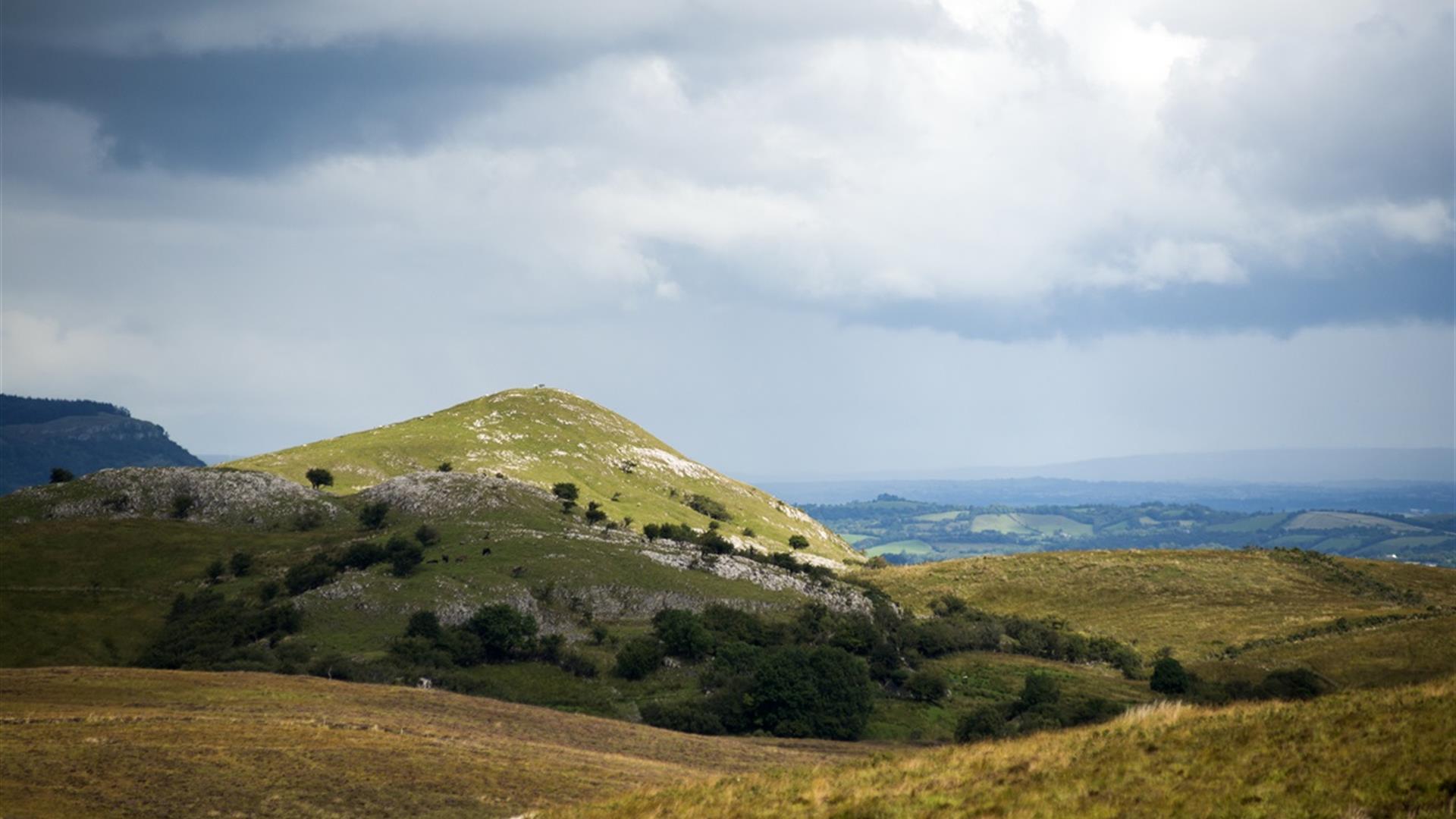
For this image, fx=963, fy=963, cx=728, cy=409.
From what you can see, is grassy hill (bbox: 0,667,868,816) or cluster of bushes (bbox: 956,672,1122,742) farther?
cluster of bushes (bbox: 956,672,1122,742)

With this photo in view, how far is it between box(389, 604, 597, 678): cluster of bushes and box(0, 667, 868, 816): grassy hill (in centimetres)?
2084

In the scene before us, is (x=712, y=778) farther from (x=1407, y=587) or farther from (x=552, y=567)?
(x=1407, y=587)

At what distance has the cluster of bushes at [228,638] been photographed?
283ft

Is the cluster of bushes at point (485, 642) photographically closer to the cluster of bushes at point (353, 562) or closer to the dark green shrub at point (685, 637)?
the dark green shrub at point (685, 637)

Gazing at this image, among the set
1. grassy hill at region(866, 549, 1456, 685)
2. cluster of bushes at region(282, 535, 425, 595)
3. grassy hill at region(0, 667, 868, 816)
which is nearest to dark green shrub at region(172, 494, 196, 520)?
cluster of bushes at region(282, 535, 425, 595)

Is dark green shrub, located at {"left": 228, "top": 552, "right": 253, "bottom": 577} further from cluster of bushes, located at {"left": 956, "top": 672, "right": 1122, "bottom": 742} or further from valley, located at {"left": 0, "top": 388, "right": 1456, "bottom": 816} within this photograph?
cluster of bushes, located at {"left": 956, "top": 672, "right": 1122, "bottom": 742}

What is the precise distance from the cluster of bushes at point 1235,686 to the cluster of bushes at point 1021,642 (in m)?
11.7

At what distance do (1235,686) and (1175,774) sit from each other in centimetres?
6392

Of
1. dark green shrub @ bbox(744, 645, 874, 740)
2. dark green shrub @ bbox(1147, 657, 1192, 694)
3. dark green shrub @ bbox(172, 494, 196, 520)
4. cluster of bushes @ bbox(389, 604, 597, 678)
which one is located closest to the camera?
dark green shrub @ bbox(744, 645, 874, 740)

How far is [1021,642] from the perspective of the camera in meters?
111

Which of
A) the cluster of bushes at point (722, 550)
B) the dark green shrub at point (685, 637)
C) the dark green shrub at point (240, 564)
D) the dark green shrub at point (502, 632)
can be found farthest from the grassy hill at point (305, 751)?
the cluster of bushes at point (722, 550)

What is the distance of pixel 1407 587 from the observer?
128750mm

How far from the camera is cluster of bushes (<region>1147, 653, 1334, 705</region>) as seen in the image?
249 feet

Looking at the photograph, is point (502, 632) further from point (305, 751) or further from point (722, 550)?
point (305, 751)
